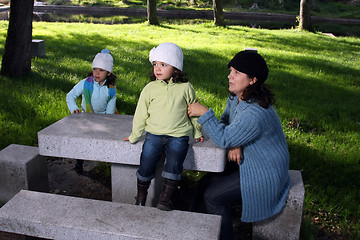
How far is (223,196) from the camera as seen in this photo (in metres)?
2.91

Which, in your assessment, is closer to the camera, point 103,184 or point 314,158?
point 103,184

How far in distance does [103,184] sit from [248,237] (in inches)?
65.9

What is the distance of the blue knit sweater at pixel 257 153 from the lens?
2672mm

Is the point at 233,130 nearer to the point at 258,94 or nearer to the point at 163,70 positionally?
the point at 258,94

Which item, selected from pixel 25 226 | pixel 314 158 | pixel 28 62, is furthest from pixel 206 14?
pixel 25 226

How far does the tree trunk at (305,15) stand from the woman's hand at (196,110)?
1586 centimetres

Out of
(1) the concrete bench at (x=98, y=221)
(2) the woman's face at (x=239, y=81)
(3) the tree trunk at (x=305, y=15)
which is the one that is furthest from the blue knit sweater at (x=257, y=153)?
(3) the tree trunk at (x=305, y=15)

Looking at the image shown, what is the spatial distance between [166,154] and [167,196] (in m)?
0.33

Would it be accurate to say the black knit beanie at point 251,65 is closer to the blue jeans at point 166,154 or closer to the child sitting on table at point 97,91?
the blue jeans at point 166,154

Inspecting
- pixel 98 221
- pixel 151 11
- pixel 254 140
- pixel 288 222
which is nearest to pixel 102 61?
pixel 98 221

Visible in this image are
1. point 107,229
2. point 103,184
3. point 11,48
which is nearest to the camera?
point 107,229

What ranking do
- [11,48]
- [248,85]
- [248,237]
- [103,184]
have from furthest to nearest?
[11,48] < [103,184] < [248,237] < [248,85]

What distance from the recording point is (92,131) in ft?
10.8

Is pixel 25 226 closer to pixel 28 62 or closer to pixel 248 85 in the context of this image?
pixel 248 85
